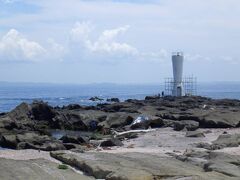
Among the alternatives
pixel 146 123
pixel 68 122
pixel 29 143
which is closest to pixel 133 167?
pixel 29 143

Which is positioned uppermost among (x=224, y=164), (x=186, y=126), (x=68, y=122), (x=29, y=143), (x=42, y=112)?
(x=42, y=112)

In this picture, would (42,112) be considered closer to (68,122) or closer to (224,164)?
(68,122)

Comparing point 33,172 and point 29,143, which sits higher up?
point 33,172

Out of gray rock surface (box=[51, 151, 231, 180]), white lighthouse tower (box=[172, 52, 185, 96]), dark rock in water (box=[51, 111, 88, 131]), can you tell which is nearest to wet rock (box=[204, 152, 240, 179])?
gray rock surface (box=[51, 151, 231, 180])

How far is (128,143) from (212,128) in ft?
41.0

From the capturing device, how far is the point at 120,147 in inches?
1208

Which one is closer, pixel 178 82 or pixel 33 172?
pixel 33 172

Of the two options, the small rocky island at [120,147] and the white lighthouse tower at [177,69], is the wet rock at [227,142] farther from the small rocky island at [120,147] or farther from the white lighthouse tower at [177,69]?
the white lighthouse tower at [177,69]

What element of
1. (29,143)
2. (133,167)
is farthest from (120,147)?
(133,167)

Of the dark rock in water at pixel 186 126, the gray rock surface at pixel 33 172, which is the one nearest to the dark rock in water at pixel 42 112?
the dark rock in water at pixel 186 126

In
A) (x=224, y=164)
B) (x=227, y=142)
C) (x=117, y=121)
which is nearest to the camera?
(x=224, y=164)

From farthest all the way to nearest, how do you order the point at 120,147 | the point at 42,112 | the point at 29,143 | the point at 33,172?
the point at 42,112 → the point at 29,143 → the point at 120,147 → the point at 33,172

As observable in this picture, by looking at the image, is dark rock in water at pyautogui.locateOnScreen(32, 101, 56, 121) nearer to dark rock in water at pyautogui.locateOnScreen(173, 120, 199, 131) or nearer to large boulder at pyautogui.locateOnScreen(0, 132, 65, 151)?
dark rock in water at pyautogui.locateOnScreen(173, 120, 199, 131)

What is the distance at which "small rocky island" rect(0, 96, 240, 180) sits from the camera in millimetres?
18156
